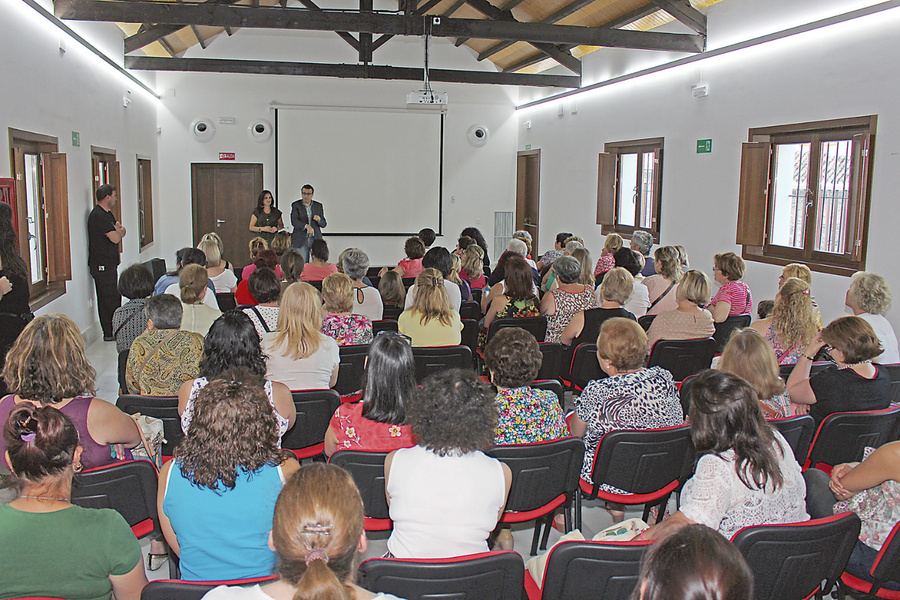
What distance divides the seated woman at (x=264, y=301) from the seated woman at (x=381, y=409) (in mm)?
1398

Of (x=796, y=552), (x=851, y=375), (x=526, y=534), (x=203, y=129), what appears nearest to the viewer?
(x=796, y=552)

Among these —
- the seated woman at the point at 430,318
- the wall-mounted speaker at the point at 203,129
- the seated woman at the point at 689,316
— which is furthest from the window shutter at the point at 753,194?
the wall-mounted speaker at the point at 203,129

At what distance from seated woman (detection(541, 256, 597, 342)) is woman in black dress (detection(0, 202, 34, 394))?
3162mm

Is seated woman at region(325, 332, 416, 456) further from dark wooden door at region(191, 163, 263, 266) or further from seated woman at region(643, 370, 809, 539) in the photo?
dark wooden door at region(191, 163, 263, 266)

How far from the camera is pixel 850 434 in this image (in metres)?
2.93

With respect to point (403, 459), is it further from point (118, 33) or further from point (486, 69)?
point (486, 69)

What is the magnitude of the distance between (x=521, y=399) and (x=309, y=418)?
1.02m

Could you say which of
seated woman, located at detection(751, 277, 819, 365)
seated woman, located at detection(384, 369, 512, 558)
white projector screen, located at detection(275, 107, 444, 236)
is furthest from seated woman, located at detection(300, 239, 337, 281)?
white projector screen, located at detection(275, 107, 444, 236)

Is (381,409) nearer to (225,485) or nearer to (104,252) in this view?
(225,485)

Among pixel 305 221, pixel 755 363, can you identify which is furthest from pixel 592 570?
pixel 305 221

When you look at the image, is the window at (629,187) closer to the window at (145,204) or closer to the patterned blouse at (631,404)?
the patterned blouse at (631,404)

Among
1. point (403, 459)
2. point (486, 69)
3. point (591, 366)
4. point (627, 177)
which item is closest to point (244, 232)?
point (486, 69)

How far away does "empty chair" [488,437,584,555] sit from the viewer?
2.52 meters

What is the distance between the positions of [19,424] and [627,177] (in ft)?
30.5
